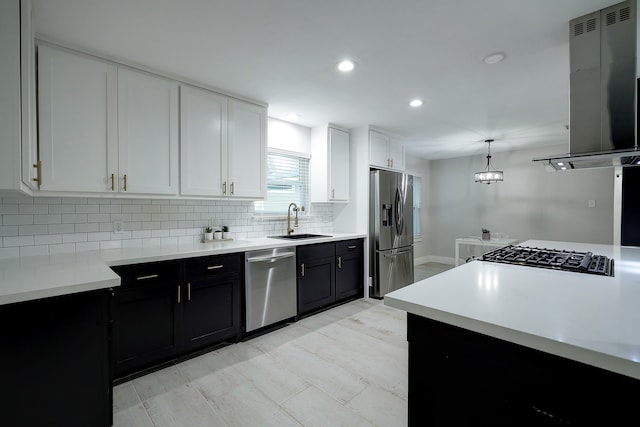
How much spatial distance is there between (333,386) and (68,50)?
9.98 ft

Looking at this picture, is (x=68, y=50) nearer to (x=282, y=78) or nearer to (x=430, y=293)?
(x=282, y=78)

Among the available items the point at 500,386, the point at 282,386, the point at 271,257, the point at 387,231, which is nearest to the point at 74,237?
the point at 271,257

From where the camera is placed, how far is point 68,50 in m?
2.07

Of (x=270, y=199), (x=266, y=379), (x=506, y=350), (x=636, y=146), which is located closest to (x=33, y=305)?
(x=266, y=379)

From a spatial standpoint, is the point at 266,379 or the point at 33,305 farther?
the point at 266,379

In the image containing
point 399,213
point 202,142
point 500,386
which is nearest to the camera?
point 500,386

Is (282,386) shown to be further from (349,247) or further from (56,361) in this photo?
(349,247)

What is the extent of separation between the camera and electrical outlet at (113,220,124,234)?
2508mm

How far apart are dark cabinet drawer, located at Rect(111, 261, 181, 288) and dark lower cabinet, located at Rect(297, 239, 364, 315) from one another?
1.29m

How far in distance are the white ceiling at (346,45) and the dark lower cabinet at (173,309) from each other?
1607mm

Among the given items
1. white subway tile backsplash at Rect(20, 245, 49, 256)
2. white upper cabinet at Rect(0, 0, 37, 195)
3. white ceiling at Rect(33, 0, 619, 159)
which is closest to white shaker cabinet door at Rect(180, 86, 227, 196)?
white ceiling at Rect(33, 0, 619, 159)

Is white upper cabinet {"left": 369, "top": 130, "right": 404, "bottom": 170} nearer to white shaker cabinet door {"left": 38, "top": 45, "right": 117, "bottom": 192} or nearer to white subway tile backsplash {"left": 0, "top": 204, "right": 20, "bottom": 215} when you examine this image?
white shaker cabinet door {"left": 38, "top": 45, "right": 117, "bottom": 192}

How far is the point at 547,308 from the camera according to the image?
1.00 metres

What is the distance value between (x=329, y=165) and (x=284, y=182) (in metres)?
0.66
